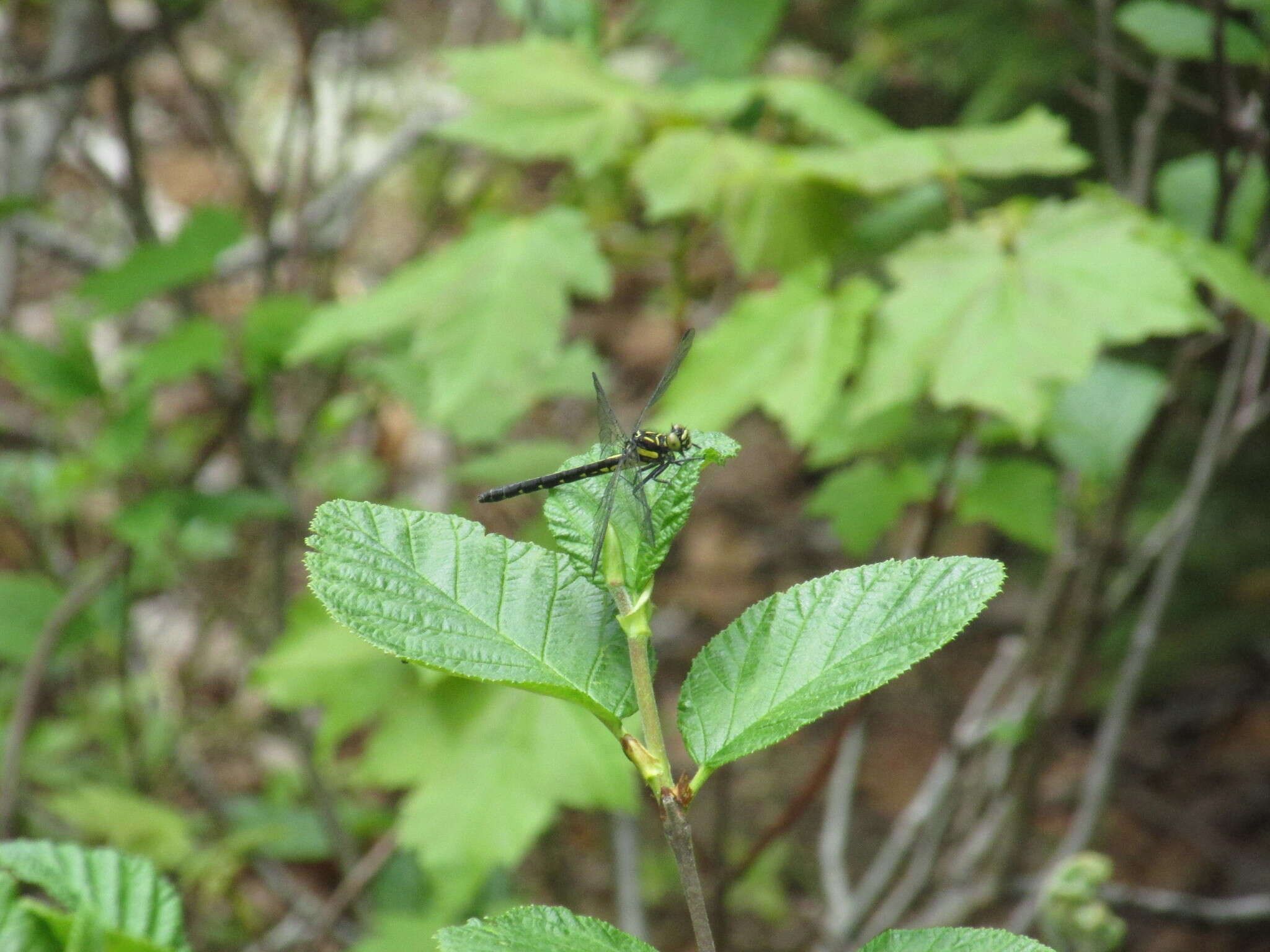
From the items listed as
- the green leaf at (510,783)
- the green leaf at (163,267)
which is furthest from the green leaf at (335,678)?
the green leaf at (163,267)

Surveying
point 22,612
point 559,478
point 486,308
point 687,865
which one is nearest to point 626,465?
point 559,478

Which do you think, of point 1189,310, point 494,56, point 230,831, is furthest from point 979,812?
point 494,56

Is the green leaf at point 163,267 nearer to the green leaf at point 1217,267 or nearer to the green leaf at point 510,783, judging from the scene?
the green leaf at point 510,783

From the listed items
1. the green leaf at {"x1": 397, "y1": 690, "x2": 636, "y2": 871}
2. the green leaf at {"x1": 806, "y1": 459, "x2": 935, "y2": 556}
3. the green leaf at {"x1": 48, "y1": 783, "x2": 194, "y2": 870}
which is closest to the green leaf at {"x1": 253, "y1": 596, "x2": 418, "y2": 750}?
the green leaf at {"x1": 397, "y1": 690, "x2": 636, "y2": 871}

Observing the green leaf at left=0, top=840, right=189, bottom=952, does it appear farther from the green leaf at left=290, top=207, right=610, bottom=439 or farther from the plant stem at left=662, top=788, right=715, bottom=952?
the green leaf at left=290, top=207, right=610, bottom=439

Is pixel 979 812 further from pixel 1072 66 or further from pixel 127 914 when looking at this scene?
pixel 127 914

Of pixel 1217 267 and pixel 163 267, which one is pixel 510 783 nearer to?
pixel 163 267
